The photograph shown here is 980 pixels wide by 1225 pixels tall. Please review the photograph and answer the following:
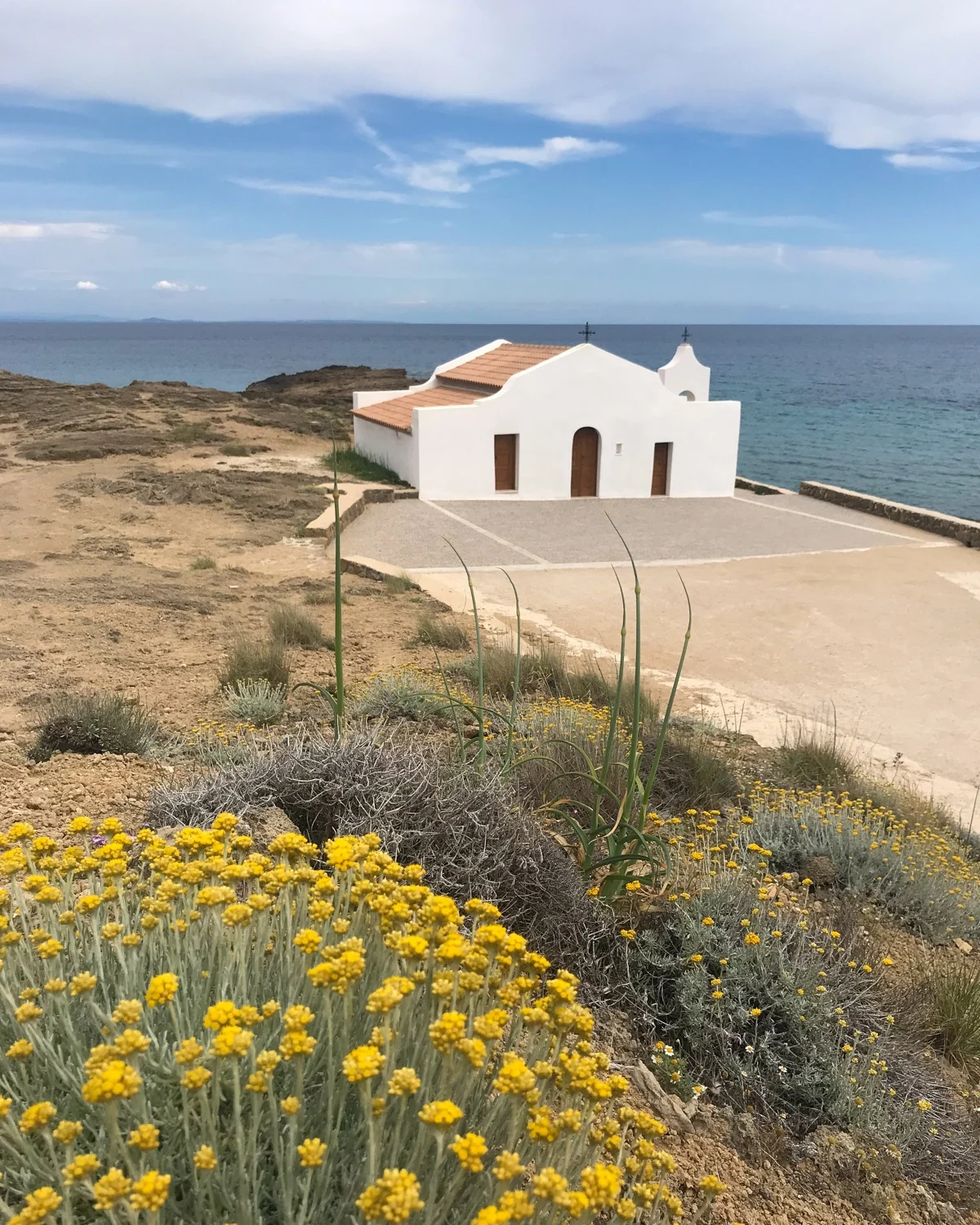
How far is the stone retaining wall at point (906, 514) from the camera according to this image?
17.1 meters

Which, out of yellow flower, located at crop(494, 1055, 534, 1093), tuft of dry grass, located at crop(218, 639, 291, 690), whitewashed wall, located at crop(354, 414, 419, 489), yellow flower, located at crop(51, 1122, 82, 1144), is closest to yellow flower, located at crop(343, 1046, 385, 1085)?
yellow flower, located at crop(494, 1055, 534, 1093)

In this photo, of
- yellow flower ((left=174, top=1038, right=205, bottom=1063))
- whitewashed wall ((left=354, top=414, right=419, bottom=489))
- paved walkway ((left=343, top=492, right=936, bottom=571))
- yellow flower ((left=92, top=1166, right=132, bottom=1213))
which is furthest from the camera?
whitewashed wall ((left=354, top=414, right=419, bottom=489))

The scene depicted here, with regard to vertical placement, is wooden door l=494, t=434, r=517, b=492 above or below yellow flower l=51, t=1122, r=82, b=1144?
below

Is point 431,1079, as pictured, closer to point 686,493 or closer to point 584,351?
point 584,351

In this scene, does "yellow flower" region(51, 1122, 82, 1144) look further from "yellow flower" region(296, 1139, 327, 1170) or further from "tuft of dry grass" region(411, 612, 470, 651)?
"tuft of dry grass" region(411, 612, 470, 651)

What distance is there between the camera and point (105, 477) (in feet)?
63.3

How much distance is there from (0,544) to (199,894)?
13107 millimetres

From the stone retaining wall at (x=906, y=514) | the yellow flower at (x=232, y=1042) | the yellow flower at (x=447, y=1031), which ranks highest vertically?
the yellow flower at (x=232, y=1042)

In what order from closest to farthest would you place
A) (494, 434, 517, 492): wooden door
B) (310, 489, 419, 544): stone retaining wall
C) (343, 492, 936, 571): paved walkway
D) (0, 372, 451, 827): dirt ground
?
(0, 372, 451, 827): dirt ground, (343, 492, 936, 571): paved walkway, (310, 489, 419, 544): stone retaining wall, (494, 434, 517, 492): wooden door

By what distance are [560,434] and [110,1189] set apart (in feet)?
66.6

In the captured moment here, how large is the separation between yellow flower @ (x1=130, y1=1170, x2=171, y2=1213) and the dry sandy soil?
1.64 metres

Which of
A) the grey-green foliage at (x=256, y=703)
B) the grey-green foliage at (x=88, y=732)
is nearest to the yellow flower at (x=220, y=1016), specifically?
the grey-green foliage at (x=88, y=732)

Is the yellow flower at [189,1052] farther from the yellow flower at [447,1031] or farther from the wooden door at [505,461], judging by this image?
the wooden door at [505,461]

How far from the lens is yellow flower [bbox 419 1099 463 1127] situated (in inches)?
52.8
